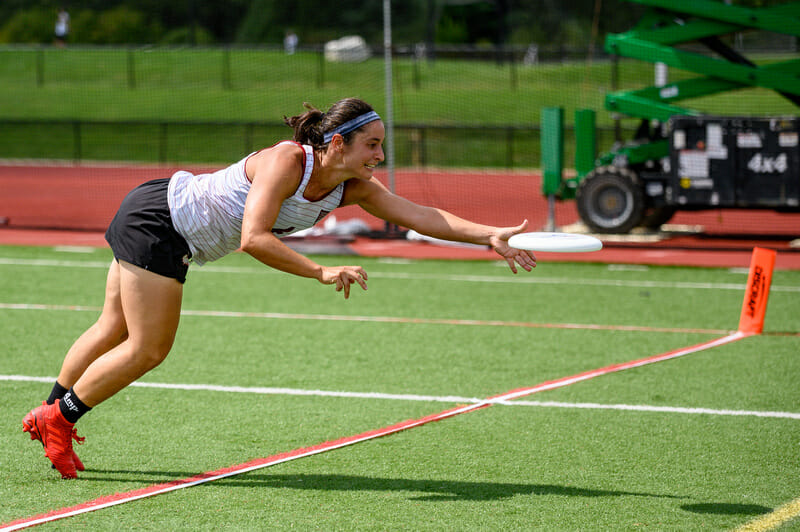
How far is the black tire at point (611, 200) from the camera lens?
14422 millimetres

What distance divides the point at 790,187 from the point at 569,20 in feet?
100.0

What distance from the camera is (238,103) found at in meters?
33.3

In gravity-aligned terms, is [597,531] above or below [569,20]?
below

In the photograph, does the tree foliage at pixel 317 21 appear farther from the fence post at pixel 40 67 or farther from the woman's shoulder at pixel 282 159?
the woman's shoulder at pixel 282 159

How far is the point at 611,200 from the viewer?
14.6m

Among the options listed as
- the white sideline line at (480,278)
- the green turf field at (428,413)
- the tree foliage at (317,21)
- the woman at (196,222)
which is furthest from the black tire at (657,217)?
the tree foliage at (317,21)

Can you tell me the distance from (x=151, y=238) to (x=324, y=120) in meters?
0.94

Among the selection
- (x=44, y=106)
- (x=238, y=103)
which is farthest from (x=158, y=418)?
(x=44, y=106)

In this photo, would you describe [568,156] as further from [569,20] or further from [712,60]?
[569,20]

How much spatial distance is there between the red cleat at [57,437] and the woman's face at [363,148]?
5.92ft

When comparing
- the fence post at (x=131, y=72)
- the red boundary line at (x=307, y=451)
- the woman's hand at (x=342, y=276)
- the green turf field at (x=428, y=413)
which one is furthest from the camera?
the fence post at (x=131, y=72)

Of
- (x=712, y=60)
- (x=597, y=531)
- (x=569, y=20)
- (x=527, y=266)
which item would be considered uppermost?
(x=569, y=20)

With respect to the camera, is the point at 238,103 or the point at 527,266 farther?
the point at 238,103

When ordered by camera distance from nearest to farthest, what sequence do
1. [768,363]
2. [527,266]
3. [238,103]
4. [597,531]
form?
[597,531]
[527,266]
[768,363]
[238,103]
